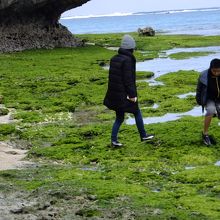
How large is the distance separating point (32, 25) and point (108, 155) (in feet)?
120

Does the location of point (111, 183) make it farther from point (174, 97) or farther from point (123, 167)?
point (174, 97)

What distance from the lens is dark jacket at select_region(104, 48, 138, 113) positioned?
1473 centimetres

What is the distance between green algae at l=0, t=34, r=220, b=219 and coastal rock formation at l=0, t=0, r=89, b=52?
19.7m

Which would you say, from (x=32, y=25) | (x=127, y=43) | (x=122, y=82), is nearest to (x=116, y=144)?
(x=122, y=82)

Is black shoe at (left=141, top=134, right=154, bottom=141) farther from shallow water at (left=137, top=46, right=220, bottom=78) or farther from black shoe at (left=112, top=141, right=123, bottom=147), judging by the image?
shallow water at (left=137, top=46, right=220, bottom=78)

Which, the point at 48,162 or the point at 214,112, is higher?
the point at 214,112

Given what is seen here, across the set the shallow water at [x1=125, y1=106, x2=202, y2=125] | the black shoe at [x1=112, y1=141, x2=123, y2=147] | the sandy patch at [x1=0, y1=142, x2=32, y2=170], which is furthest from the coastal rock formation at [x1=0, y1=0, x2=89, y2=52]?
the black shoe at [x1=112, y1=141, x2=123, y2=147]

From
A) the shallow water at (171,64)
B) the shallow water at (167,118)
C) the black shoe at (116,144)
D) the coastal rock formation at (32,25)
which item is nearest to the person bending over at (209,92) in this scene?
the black shoe at (116,144)

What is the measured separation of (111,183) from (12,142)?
6236mm

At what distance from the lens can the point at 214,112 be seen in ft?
49.3

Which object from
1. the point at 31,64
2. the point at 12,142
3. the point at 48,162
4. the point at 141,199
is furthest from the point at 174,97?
the point at 31,64

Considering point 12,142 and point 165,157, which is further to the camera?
point 12,142

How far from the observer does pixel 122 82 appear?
586 inches

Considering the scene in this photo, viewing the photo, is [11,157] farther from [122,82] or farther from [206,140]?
[206,140]
